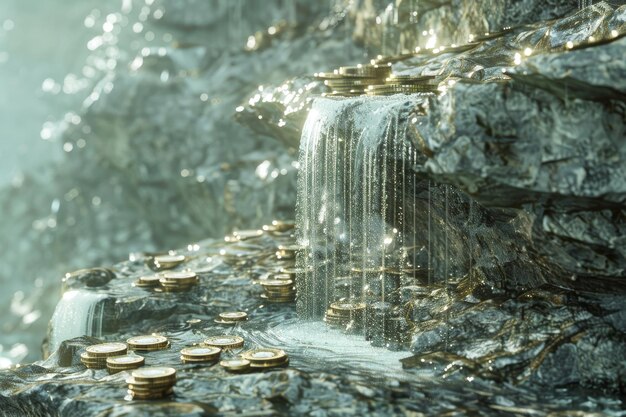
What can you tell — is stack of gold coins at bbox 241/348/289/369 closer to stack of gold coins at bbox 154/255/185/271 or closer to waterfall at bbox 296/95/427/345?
waterfall at bbox 296/95/427/345

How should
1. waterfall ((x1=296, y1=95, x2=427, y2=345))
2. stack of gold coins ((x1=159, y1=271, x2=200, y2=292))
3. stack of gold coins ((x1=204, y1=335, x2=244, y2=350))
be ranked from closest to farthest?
1. stack of gold coins ((x1=204, y1=335, x2=244, y2=350))
2. waterfall ((x1=296, y1=95, x2=427, y2=345))
3. stack of gold coins ((x1=159, y1=271, x2=200, y2=292))

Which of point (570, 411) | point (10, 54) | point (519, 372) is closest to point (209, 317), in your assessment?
point (519, 372)

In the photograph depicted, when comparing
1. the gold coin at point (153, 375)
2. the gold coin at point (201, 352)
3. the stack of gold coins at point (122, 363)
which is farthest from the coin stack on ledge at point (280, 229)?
the gold coin at point (153, 375)

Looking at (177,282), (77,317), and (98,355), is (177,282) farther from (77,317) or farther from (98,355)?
(98,355)

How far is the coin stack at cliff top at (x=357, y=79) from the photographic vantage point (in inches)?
585

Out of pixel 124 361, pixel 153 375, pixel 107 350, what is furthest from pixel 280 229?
pixel 153 375

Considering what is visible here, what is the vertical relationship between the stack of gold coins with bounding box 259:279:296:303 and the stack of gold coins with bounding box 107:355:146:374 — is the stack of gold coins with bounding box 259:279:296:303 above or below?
above

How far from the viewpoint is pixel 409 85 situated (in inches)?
541

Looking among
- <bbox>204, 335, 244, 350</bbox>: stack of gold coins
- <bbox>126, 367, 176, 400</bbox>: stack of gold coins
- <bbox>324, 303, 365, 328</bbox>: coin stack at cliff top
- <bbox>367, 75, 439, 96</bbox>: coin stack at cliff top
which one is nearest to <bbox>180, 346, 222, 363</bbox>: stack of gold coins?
<bbox>204, 335, 244, 350</bbox>: stack of gold coins

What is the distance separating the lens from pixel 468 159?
10.3 meters

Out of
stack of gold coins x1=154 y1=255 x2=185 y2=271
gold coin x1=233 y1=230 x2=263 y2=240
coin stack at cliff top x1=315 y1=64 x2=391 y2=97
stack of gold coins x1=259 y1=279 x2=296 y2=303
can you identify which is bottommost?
stack of gold coins x1=259 y1=279 x2=296 y2=303

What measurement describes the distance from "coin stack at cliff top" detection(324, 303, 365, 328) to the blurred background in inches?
312

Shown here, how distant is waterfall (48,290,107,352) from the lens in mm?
15766

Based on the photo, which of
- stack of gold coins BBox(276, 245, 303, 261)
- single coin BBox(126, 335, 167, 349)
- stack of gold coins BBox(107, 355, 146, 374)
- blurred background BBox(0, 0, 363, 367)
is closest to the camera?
stack of gold coins BBox(107, 355, 146, 374)
